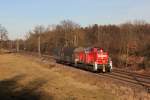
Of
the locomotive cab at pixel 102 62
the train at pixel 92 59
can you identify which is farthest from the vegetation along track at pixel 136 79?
the train at pixel 92 59

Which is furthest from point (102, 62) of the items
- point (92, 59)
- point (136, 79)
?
point (136, 79)

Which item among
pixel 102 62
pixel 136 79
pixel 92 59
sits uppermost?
pixel 92 59

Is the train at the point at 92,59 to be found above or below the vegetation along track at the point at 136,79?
above

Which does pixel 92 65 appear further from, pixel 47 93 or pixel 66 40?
pixel 66 40

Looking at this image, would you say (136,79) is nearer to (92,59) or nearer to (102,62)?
(102,62)

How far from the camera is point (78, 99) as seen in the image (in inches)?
703

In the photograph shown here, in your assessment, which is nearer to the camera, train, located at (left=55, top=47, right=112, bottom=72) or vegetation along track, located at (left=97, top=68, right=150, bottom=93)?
vegetation along track, located at (left=97, top=68, right=150, bottom=93)

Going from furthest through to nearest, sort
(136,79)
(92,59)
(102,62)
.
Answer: (92,59)
(102,62)
(136,79)

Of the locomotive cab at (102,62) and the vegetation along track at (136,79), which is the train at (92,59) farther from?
the vegetation along track at (136,79)

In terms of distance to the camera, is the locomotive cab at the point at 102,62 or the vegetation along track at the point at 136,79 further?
Answer: the locomotive cab at the point at 102,62

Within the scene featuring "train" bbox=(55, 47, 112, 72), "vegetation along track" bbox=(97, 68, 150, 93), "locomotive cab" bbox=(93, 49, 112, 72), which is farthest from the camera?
"train" bbox=(55, 47, 112, 72)

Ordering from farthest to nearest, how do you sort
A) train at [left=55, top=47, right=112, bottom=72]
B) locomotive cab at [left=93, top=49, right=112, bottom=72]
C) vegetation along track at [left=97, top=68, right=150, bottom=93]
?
1. train at [left=55, top=47, right=112, bottom=72]
2. locomotive cab at [left=93, top=49, right=112, bottom=72]
3. vegetation along track at [left=97, top=68, right=150, bottom=93]

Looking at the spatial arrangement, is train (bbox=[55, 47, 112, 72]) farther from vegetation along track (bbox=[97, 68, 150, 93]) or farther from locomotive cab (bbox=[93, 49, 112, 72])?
vegetation along track (bbox=[97, 68, 150, 93])

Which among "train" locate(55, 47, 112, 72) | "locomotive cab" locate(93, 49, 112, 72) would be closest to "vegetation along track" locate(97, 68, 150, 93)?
"locomotive cab" locate(93, 49, 112, 72)
